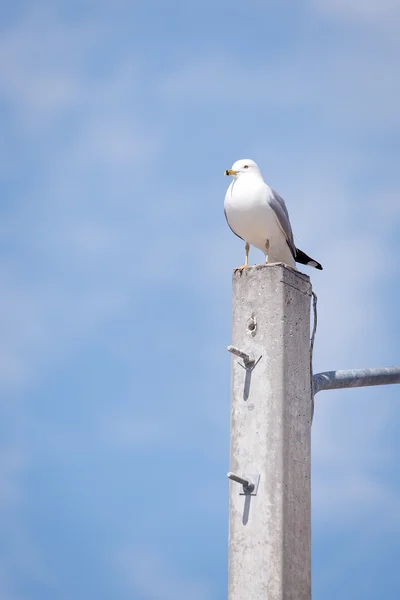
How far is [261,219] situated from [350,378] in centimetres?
160

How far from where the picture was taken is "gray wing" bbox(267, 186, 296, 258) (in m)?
7.43

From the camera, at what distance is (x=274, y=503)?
5.73 meters

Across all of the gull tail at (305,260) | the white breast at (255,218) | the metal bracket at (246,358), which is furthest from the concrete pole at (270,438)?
the gull tail at (305,260)

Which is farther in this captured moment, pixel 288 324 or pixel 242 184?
pixel 242 184

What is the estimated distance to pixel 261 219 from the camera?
7383 millimetres

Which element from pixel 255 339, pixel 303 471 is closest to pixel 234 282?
pixel 255 339

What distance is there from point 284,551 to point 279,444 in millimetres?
655

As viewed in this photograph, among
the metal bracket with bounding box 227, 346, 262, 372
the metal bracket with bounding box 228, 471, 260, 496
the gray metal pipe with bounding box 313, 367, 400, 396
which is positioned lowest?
the metal bracket with bounding box 228, 471, 260, 496

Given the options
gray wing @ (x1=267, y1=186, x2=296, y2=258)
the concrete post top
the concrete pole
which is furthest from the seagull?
the concrete pole

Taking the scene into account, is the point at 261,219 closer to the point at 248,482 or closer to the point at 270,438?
the point at 270,438

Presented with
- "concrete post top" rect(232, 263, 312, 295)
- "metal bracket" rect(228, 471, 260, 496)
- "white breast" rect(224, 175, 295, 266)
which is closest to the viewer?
"metal bracket" rect(228, 471, 260, 496)

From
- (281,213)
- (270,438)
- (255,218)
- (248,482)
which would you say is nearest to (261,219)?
(255,218)

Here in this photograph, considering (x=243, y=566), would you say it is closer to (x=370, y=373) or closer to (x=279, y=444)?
(x=279, y=444)

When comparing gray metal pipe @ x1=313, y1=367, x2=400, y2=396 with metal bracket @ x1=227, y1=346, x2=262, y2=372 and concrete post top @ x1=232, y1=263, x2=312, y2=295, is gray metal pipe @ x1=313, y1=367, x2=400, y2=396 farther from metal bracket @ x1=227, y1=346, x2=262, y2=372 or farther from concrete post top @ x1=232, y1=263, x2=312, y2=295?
concrete post top @ x1=232, y1=263, x2=312, y2=295
